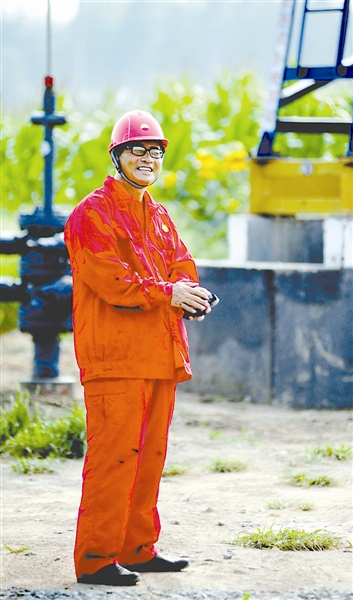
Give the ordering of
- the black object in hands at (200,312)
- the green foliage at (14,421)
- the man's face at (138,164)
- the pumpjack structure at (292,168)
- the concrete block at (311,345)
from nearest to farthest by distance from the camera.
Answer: the black object in hands at (200,312), the man's face at (138,164), the green foliage at (14,421), the concrete block at (311,345), the pumpjack structure at (292,168)

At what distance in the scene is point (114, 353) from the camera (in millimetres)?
3621

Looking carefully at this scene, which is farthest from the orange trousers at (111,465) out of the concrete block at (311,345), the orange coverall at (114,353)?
the concrete block at (311,345)

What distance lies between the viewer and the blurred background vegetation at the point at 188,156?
1194 centimetres

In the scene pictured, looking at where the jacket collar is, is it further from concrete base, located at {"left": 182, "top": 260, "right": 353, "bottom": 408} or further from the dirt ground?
concrete base, located at {"left": 182, "top": 260, "right": 353, "bottom": 408}

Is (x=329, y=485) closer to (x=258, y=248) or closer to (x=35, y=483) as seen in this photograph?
(x=35, y=483)

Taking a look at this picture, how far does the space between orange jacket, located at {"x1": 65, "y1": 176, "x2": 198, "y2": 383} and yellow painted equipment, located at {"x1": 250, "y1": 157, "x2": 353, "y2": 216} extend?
4405mm

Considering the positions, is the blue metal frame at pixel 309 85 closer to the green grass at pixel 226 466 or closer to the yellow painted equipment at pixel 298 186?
the yellow painted equipment at pixel 298 186

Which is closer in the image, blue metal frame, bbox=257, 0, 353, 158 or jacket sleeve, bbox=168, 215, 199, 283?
jacket sleeve, bbox=168, 215, 199, 283

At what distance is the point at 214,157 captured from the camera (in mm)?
11812

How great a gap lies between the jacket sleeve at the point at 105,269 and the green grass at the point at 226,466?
2133mm

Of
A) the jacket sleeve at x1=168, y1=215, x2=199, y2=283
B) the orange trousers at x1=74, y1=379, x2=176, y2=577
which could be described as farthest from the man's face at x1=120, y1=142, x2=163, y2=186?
the orange trousers at x1=74, y1=379, x2=176, y2=577

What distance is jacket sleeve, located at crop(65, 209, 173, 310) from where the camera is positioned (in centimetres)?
355

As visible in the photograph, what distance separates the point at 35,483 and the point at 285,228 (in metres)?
3.87

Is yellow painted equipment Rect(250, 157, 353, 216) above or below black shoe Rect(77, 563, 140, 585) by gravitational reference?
above
